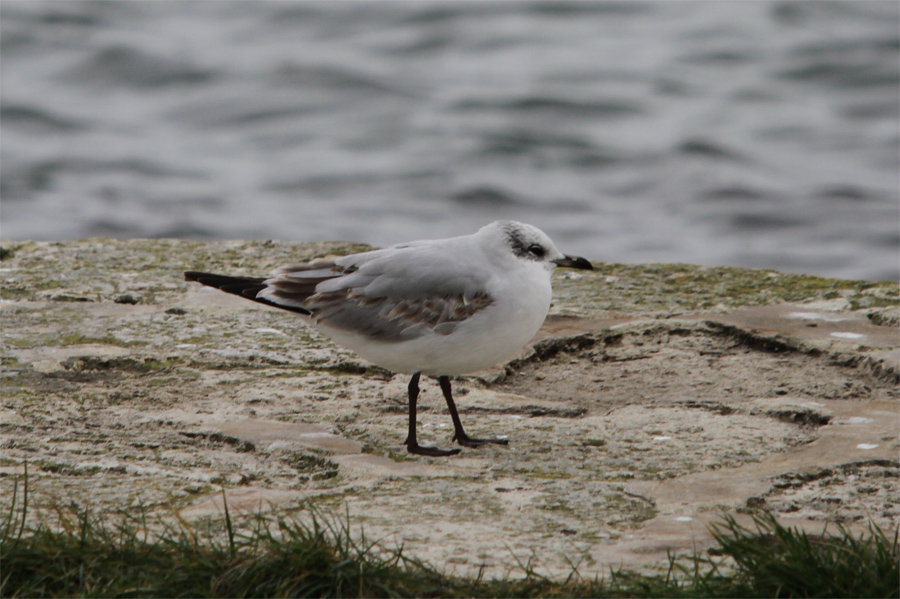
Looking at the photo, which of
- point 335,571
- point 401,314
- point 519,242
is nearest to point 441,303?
point 401,314

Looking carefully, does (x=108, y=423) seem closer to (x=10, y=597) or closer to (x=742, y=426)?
(x=10, y=597)

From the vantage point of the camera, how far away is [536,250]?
392 centimetres

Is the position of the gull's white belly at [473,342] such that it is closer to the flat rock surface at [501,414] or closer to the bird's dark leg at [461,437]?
the bird's dark leg at [461,437]

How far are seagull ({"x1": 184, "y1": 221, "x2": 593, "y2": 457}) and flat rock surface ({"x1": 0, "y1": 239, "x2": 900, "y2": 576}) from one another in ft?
0.81

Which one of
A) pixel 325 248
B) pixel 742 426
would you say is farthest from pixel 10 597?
pixel 325 248

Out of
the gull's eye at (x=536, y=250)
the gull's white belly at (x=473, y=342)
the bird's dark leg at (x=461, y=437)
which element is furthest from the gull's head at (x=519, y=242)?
the bird's dark leg at (x=461, y=437)

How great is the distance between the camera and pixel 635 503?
3121mm

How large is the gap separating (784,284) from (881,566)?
3.07m

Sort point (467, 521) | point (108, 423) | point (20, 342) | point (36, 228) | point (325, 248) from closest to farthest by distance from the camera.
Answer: point (467, 521) → point (108, 423) → point (20, 342) → point (325, 248) → point (36, 228)

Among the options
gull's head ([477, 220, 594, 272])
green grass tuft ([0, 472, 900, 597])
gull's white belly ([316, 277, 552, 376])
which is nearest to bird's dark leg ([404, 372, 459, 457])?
gull's white belly ([316, 277, 552, 376])

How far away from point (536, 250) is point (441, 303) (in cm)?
41

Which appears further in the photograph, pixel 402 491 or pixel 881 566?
pixel 402 491

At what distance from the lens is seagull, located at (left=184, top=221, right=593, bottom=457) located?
12.2ft

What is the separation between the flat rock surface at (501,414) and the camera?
Result: 302 cm
